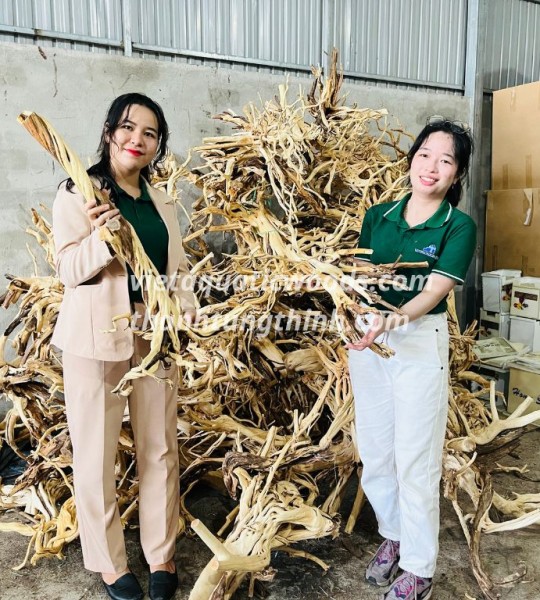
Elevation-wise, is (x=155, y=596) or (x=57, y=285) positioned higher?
(x=57, y=285)

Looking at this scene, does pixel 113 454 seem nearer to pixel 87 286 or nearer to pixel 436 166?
pixel 87 286

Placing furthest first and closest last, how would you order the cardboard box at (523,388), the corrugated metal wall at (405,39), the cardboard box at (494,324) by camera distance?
the cardboard box at (494,324) < the corrugated metal wall at (405,39) < the cardboard box at (523,388)

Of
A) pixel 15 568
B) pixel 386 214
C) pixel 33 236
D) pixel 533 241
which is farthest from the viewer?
pixel 533 241

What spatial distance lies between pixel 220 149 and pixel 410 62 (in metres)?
1.71

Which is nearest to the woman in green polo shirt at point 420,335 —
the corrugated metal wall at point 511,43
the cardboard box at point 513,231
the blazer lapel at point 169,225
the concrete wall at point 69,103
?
the blazer lapel at point 169,225

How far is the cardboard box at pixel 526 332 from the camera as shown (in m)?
3.16

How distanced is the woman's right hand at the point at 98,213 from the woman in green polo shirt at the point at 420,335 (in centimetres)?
64

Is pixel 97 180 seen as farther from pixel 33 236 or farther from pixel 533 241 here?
pixel 533 241

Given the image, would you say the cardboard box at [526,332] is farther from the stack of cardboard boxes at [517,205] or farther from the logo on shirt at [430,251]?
the logo on shirt at [430,251]

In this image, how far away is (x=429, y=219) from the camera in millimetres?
1409

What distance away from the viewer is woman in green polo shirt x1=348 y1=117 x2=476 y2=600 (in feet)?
4.51

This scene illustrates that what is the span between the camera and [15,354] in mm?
2471

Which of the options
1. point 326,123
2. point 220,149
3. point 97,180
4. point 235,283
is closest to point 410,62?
point 326,123

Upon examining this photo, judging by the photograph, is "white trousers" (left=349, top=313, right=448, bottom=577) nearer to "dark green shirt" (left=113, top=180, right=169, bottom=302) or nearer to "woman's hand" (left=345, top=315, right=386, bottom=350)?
"woman's hand" (left=345, top=315, right=386, bottom=350)
